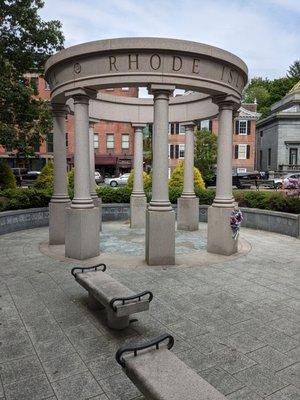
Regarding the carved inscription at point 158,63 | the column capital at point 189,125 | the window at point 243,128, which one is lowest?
the column capital at point 189,125

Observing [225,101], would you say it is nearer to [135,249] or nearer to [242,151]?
[135,249]

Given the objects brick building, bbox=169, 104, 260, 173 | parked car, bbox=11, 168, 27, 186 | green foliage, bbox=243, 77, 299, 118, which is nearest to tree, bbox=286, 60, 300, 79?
green foliage, bbox=243, 77, 299, 118

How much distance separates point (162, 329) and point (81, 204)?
5.18 meters

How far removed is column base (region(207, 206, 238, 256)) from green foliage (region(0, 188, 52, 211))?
8.33 metres

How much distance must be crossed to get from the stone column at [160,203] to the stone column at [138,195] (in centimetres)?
637

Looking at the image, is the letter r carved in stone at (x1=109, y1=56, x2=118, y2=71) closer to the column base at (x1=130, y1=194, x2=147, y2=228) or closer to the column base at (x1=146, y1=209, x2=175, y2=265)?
the column base at (x1=146, y1=209, x2=175, y2=265)

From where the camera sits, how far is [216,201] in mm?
10727

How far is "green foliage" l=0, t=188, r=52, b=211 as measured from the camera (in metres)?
14.6

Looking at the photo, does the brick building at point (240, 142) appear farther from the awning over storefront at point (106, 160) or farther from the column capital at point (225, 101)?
the column capital at point (225, 101)

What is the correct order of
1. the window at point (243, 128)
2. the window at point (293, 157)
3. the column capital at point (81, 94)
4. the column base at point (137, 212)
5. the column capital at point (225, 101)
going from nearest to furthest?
1. the column capital at point (81, 94)
2. the column capital at point (225, 101)
3. the column base at point (137, 212)
4. the window at point (293, 157)
5. the window at point (243, 128)

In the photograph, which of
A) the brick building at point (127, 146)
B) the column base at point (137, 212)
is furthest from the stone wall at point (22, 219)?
the brick building at point (127, 146)

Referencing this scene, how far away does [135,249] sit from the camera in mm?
11055

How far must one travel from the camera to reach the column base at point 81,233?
9547mm

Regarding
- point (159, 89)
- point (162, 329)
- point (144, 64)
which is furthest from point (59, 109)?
point (162, 329)
